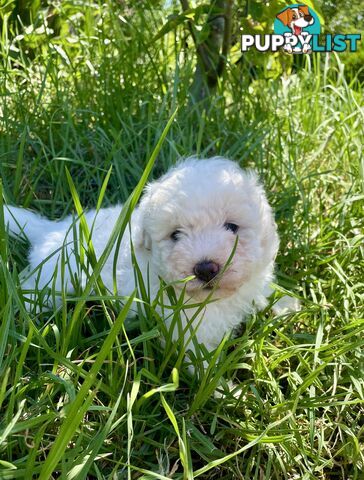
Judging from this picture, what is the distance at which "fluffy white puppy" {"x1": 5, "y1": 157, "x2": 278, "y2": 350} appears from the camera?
2.31m

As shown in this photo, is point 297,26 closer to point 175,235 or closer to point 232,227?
point 232,227

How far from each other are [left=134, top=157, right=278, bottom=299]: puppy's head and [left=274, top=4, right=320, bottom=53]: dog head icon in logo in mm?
1693

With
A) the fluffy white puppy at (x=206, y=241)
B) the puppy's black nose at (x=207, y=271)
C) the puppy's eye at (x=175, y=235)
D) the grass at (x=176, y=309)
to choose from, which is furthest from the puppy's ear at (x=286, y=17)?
the puppy's black nose at (x=207, y=271)

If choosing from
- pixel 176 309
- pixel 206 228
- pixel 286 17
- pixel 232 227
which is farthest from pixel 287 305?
pixel 286 17

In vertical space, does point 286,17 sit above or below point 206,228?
above

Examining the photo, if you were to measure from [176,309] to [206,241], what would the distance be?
336mm

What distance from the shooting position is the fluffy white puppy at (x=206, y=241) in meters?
2.31

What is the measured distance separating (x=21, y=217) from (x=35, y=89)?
144cm

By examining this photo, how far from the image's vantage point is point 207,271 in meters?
2.26

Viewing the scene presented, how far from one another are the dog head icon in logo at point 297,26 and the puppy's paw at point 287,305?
1.82 metres

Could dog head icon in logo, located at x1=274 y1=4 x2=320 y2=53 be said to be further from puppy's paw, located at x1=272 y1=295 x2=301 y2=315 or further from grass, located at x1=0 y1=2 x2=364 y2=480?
puppy's paw, located at x1=272 y1=295 x2=301 y2=315
